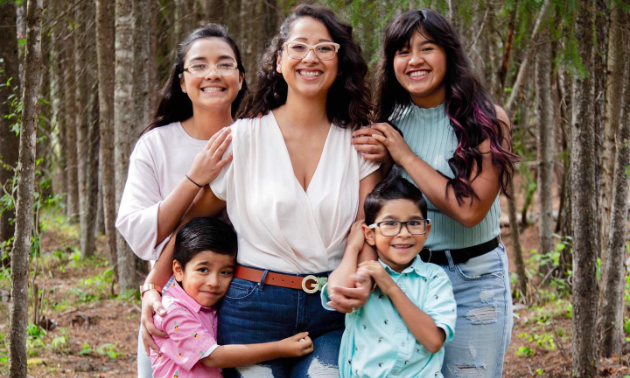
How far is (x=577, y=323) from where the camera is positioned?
4.29 meters

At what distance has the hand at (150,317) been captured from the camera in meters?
2.75

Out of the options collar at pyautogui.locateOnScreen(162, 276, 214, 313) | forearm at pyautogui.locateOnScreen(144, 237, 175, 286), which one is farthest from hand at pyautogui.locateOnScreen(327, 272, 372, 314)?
forearm at pyautogui.locateOnScreen(144, 237, 175, 286)

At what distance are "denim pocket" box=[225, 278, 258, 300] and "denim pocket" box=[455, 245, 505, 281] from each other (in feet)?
2.88

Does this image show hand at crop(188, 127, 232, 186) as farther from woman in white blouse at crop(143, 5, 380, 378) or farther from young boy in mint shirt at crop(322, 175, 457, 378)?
young boy in mint shirt at crop(322, 175, 457, 378)

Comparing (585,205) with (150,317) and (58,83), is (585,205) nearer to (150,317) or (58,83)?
(150,317)

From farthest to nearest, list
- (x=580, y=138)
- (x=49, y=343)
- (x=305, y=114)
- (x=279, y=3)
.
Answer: (x=279, y=3), (x=49, y=343), (x=580, y=138), (x=305, y=114)

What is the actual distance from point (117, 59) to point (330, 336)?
17.1 ft

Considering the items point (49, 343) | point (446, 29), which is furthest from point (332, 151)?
point (49, 343)

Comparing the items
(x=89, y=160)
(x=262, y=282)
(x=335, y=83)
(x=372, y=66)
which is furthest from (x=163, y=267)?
(x=89, y=160)

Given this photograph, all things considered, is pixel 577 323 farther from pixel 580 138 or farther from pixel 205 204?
pixel 205 204

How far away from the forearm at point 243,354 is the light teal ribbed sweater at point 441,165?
2.64ft

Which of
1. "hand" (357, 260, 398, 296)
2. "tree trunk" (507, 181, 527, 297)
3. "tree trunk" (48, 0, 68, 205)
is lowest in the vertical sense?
"tree trunk" (507, 181, 527, 297)

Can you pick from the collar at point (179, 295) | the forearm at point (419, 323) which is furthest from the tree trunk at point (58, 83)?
the forearm at point (419, 323)

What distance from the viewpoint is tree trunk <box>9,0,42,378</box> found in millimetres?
3643
